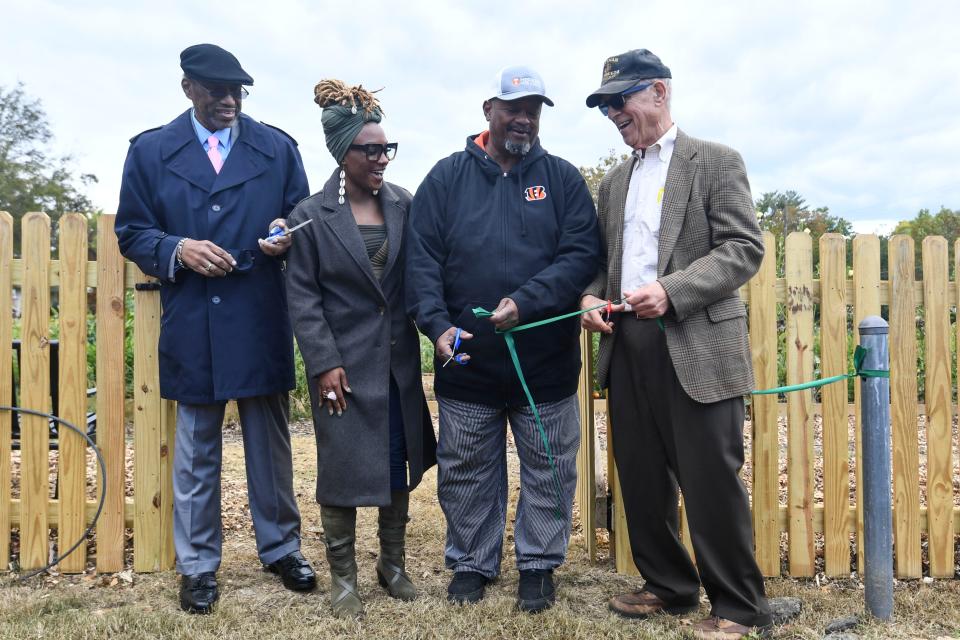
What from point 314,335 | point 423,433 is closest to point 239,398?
point 314,335

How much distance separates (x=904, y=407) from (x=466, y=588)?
2.34 meters

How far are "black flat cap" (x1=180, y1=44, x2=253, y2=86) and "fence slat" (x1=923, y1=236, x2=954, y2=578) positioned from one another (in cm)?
343

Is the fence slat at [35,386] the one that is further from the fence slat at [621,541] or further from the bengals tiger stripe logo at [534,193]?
the fence slat at [621,541]

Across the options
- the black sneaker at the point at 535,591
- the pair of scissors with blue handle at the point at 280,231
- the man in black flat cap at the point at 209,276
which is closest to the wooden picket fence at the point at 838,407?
the black sneaker at the point at 535,591

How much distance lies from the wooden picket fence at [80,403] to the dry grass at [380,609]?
213 mm

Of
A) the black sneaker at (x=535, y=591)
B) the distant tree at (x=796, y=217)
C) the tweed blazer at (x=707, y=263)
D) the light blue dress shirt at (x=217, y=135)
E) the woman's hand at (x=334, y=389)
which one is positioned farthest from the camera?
the distant tree at (x=796, y=217)

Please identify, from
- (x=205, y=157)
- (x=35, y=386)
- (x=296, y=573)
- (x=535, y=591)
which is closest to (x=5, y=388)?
(x=35, y=386)

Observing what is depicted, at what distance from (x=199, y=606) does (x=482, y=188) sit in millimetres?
2218

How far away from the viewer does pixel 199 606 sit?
3.53m

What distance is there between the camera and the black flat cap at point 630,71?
3227 millimetres

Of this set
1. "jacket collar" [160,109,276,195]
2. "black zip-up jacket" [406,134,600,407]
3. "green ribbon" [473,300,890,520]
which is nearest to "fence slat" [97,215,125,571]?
"jacket collar" [160,109,276,195]

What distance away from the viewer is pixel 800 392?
392cm

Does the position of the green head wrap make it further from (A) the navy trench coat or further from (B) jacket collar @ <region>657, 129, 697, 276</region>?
(B) jacket collar @ <region>657, 129, 697, 276</region>

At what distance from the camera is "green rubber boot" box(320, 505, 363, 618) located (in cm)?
350
